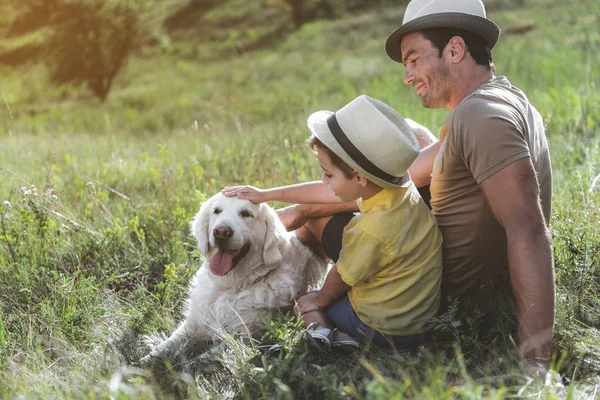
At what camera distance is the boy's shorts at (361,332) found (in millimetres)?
3520

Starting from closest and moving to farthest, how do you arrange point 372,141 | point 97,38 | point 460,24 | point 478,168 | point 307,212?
point 478,168, point 372,141, point 460,24, point 307,212, point 97,38

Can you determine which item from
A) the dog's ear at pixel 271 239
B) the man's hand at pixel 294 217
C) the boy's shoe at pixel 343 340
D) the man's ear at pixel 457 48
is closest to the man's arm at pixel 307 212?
the man's hand at pixel 294 217

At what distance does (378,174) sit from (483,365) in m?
1.03

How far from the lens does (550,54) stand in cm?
1355

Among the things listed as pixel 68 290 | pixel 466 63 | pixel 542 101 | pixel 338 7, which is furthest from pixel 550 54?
pixel 338 7

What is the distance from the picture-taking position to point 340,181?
343cm

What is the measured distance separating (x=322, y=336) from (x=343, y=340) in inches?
5.6

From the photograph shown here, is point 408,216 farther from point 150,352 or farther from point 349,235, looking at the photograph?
point 150,352

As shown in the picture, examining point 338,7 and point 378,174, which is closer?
point 378,174

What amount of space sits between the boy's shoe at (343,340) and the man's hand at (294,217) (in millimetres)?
1017

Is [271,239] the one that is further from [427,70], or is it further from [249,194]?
[427,70]

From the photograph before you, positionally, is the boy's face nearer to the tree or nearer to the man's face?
the man's face

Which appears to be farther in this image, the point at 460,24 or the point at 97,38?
the point at 97,38

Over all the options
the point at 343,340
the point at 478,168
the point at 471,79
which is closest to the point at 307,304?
the point at 343,340
